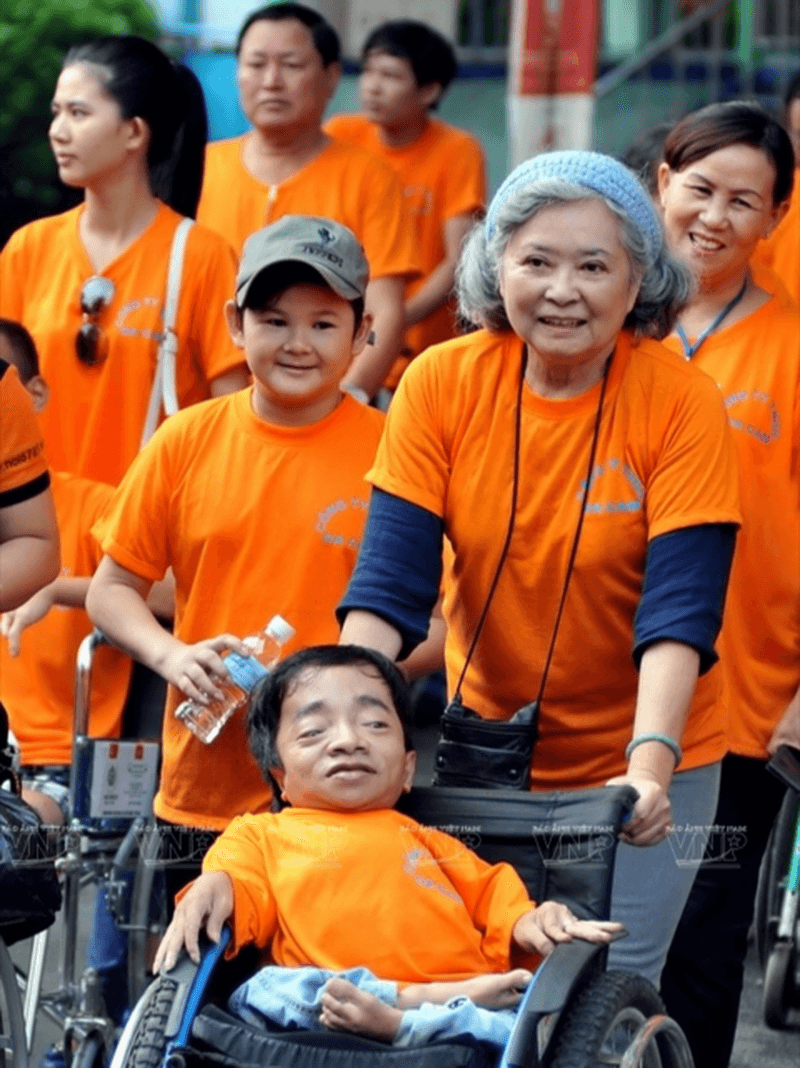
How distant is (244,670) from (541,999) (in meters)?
1.09

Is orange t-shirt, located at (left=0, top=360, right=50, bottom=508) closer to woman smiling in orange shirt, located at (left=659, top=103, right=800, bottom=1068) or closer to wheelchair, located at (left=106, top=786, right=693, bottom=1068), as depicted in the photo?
wheelchair, located at (left=106, top=786, right=693, bottom=1068)

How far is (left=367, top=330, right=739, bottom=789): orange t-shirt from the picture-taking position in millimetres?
3752

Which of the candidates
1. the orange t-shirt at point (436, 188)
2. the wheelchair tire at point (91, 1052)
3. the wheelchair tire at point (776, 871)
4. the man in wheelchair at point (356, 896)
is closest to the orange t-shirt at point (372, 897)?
the man in wheelchair at point (356, 896)

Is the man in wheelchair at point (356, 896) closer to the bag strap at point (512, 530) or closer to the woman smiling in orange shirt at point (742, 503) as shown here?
the bag strap at point (512, 530)

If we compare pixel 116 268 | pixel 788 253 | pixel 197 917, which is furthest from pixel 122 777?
pixel 788 253

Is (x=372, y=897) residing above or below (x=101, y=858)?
above

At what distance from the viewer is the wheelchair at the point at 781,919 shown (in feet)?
18.1

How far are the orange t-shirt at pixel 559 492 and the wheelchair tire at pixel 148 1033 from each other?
2.91ft

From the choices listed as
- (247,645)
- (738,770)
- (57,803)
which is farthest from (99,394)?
(738,770)

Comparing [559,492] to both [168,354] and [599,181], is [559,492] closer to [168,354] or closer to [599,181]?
[599,181]

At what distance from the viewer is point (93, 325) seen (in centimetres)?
559

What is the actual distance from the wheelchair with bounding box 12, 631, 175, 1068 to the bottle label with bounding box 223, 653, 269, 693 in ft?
2.64

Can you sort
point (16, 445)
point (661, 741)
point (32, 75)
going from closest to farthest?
point (661, 741) → point (16, 445) → point (32, 75)

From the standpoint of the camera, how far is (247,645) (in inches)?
169
